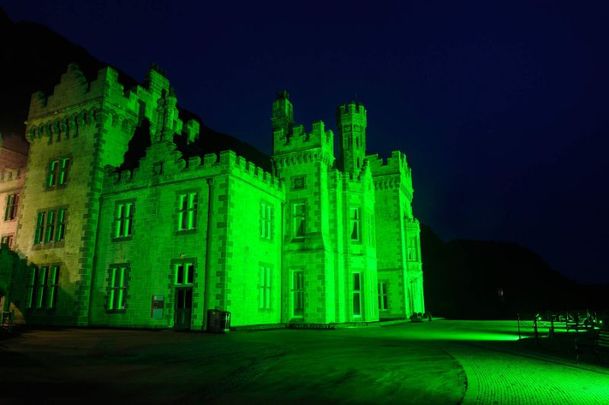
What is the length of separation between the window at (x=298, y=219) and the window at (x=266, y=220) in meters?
1.81

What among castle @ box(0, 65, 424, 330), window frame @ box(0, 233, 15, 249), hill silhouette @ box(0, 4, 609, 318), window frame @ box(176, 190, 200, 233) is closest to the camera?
castle @ box(0, 65, 424, 330)

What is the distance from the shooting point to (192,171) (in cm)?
2531

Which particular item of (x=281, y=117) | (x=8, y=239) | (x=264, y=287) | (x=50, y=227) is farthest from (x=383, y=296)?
(x=8, y=239)

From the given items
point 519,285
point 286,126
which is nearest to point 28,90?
point 286,126

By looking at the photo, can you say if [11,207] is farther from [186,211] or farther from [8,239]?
[186,211]

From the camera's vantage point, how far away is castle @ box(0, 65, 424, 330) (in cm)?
2431

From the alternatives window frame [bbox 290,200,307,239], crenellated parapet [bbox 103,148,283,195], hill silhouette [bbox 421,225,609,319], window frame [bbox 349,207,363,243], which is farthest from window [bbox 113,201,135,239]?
hill silhouette [bbox 421,225,609,319]

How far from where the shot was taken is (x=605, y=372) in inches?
417

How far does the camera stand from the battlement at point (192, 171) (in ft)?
80.5

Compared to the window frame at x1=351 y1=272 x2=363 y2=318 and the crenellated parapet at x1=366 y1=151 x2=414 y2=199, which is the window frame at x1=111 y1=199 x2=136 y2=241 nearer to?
the window frame at x1=351 y1=272 x2=363 y2=318

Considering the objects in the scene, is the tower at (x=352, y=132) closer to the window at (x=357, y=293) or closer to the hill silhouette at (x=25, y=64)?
the window at (x=357, y=293)

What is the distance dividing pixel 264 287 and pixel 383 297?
14.2m

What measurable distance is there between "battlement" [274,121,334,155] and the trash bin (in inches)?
511

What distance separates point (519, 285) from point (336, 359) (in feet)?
342
